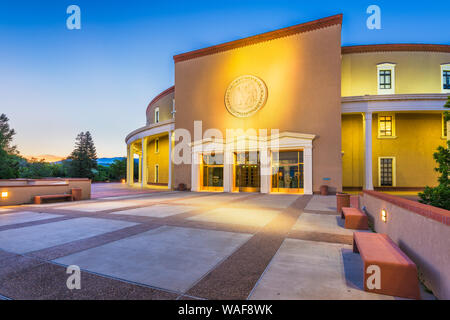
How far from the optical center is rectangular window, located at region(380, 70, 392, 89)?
23359 millimetres

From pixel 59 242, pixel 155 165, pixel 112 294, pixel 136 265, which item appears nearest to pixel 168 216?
pixel 59 242

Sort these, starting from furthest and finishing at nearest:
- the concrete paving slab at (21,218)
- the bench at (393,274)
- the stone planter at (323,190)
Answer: the stone planter at (323,190) < the concrete paving slab at (21,218) < the bench at (393,274)

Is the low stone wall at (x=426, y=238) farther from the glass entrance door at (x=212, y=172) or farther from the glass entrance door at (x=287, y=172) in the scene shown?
the glass entrance door at (x=212, y=172)

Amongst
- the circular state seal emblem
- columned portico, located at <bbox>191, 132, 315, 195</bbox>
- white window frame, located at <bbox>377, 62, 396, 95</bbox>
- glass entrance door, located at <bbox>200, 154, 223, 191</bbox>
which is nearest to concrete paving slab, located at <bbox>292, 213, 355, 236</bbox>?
columned portico, located at <bbox>191, 132, 315, 195</bbox>

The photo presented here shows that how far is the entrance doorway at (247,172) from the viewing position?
72.6ft

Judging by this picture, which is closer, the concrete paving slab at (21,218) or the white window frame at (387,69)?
the concrete paving slab at (21,218)

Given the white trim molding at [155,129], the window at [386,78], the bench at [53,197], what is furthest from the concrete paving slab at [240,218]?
the window at [386,78]

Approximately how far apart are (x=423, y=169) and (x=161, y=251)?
26.5 m

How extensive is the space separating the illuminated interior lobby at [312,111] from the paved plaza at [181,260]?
13.3 meters

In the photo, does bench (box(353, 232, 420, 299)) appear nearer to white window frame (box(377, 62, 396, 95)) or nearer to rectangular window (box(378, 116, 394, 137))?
rectangular window (box(378, 116, 394, 137))

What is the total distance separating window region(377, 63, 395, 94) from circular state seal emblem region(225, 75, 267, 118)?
39.8ft

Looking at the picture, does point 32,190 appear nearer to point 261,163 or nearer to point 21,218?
point 21,218

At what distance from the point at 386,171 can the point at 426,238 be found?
23.0m
